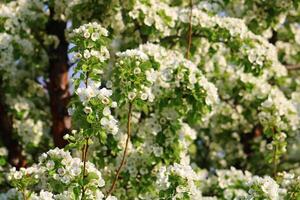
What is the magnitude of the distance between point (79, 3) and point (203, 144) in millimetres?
5410

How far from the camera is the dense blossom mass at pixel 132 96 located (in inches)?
235

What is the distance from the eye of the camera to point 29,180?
598 cm

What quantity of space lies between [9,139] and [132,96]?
12.3 feet

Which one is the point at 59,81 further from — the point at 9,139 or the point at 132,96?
the point at 132,96

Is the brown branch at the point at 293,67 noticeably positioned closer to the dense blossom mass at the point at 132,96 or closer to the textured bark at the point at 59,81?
the dense blossom mass at the point at 132,96

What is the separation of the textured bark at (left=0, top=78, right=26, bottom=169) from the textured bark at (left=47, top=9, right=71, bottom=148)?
517 millimetres

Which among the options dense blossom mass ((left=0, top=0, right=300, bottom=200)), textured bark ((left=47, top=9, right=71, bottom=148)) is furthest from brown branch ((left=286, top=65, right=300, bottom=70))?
textured bark ((left=47, top=9, right=71, bottom=148))

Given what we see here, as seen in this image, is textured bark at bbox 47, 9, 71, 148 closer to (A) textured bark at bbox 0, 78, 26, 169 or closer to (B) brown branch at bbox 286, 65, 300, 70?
(A) textured bark at bbox 0, 78, 26, 169

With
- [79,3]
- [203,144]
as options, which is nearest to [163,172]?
[79,3]

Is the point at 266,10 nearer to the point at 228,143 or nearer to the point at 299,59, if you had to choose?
the point at 299,59

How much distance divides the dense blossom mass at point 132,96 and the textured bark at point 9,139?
1cm

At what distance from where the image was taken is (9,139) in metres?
9.53

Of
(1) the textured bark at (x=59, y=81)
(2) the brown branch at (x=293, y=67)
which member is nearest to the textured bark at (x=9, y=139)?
(1) the textured bark at (x=59, y=81)

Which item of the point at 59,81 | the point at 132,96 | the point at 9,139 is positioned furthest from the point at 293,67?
the point at 132,96
